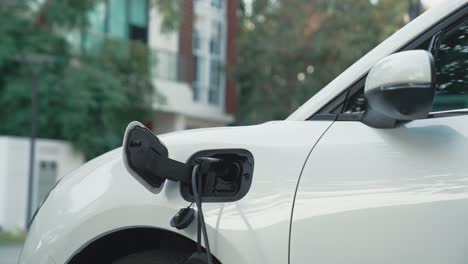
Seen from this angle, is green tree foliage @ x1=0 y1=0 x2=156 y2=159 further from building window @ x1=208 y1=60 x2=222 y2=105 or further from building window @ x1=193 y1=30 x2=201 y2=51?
building window @ x1=208 y1=60 x2=222 y2=105

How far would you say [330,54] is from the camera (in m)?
26.5

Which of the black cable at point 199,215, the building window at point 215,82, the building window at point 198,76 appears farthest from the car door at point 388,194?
the building window at point 215,82

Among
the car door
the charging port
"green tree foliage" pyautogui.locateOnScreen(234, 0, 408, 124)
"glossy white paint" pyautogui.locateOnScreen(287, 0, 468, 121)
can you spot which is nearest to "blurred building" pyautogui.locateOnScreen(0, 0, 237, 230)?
"green tree foliage" pyautogui.locateOnScreen(234, 0, 408, 124)

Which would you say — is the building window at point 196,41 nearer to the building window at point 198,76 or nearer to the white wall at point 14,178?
the building window at point 198,76

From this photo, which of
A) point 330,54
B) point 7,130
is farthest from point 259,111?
point 7,130

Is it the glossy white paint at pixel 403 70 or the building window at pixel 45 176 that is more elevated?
the glossy white paint at pixel 403 70

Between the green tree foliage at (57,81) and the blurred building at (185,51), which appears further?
the blurred building at (185,51)

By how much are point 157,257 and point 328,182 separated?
63 centimetres

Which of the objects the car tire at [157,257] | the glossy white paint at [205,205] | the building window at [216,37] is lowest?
the building window at [216,37]

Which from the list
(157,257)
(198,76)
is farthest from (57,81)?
(157,257)

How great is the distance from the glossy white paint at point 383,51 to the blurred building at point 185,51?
20730 millimetres

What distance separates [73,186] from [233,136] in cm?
64

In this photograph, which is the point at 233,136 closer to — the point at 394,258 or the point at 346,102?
the point at 346,102

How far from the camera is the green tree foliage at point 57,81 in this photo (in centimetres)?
2095
